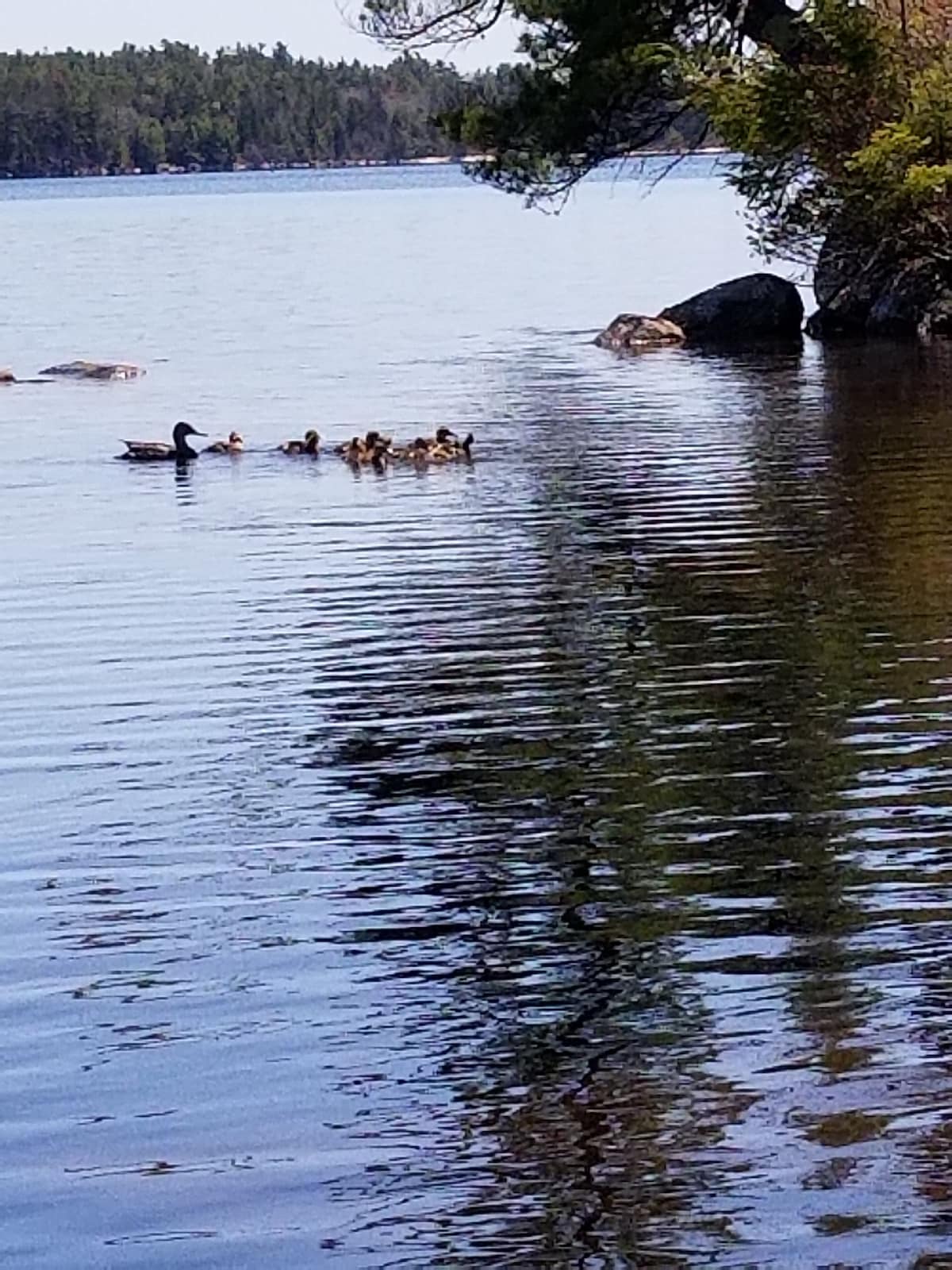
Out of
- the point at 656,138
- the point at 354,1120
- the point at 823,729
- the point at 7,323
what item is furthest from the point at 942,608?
the point at 7,323

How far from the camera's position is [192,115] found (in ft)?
581

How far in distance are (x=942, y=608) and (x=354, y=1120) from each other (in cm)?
754

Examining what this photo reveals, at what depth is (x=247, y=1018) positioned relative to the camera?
7609 mm

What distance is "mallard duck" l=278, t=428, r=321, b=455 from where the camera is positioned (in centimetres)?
2361

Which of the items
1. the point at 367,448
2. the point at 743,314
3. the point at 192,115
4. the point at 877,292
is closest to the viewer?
the point at 367,448

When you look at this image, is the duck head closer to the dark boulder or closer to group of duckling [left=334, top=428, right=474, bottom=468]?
group of duckling [left=334, top=428, right=474, bottom=468]

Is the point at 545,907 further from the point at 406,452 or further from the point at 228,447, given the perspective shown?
the point at 228,447

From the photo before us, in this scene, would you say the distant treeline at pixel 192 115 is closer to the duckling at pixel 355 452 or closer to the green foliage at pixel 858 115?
the green foliage at pixel 858 115

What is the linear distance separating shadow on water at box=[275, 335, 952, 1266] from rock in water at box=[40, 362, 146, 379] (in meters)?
17.1

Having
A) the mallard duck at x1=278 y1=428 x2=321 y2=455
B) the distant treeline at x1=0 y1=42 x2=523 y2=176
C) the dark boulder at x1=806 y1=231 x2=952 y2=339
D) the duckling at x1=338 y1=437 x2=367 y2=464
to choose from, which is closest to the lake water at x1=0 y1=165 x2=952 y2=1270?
the duckling at x1=338 y1=437 x2=367 y2=464

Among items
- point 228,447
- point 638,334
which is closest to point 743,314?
point 638,334

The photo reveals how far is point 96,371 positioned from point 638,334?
26.4 feet

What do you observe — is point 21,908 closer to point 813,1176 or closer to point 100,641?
point 813,1176

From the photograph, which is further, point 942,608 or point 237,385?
point 237,385
